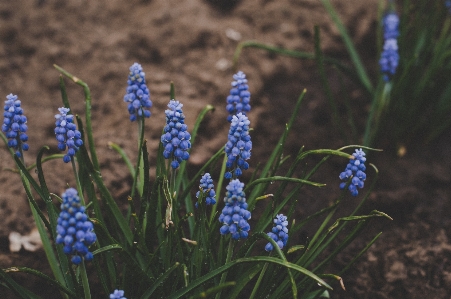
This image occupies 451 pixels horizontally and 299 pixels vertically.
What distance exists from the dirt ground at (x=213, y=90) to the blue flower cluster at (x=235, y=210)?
4.50 ft

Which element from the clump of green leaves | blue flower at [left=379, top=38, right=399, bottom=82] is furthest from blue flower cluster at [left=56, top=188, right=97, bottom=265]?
blue flower at [left=379, top=38, right=399, bottom=82]

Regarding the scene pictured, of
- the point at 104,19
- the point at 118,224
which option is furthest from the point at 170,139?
the point at 104,19

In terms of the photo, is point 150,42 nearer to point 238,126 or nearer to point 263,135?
point 263,135

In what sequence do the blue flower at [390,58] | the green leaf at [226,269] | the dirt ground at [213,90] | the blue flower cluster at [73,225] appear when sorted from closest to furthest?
the blue flower cluster at [73,225], the green leaf at [226,269], the dirt ground at [213,90], the blue flower at [390,58]

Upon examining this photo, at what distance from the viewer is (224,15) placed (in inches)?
216

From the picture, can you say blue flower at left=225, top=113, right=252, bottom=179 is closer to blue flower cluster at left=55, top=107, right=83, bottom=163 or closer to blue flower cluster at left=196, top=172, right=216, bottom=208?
blue flower cluster at left=196, top=172, right=216, bottom=208

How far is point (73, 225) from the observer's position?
6.83ft

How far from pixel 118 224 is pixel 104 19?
10.2ft

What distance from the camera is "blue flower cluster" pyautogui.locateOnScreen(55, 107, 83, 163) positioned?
249cm

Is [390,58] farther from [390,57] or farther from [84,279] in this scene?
[84,279]

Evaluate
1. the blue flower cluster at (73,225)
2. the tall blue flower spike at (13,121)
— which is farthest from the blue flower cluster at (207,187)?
the tall blue flower spike at (13,121)

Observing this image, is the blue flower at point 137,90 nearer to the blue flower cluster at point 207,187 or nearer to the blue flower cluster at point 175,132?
the blue flower cluster at point 175,132

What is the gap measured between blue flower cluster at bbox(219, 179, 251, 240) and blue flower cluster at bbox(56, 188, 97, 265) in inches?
24.5

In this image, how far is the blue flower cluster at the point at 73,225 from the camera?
6.70ft
